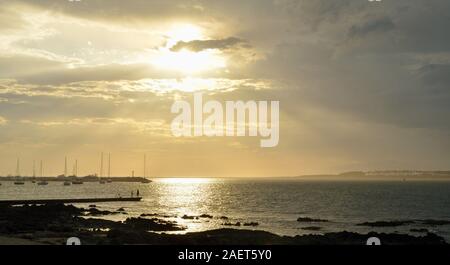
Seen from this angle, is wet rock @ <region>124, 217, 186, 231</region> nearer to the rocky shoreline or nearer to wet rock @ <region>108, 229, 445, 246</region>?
the rocky shoreline

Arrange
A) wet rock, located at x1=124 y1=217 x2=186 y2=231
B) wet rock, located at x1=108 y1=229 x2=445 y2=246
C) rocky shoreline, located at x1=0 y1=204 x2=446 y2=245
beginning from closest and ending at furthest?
1. rocky shoreline, located at x1=0 y1=204 x2=446 y2=245
2. wet rock, located at x1=108 y1=229 x2=445 y2=246
3. wet rock, located at x1=124 y1=217 x2=186 y2=231

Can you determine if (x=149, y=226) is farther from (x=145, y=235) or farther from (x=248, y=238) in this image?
(x=248, y=238)

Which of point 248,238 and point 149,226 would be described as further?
point 149,226

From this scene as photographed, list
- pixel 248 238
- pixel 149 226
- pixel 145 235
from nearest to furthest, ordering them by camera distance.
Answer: pixel 145 235 < pixel 248 238 < pixel 149 226

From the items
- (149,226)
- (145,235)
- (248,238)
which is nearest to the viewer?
(145,235)

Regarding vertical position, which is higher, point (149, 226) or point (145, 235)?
point (145, 235)

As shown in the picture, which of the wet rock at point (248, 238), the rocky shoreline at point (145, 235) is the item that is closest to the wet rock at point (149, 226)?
the rocky shoreline at point (145, 235)

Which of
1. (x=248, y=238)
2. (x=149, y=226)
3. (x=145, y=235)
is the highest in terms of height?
(x=145, y=235)

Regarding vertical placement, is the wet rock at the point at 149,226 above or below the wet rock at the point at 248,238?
below

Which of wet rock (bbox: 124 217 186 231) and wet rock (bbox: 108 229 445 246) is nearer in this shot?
wet rock (bbox: 108 229 445 246)

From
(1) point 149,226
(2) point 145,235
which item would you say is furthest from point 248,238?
(1) point 149,226

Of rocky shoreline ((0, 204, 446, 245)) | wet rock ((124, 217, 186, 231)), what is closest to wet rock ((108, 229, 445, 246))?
rocky shoreline ((0, 204, 446, 245))

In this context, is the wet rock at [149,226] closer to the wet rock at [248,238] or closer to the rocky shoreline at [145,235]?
the rocky shoreline at [145,235]
